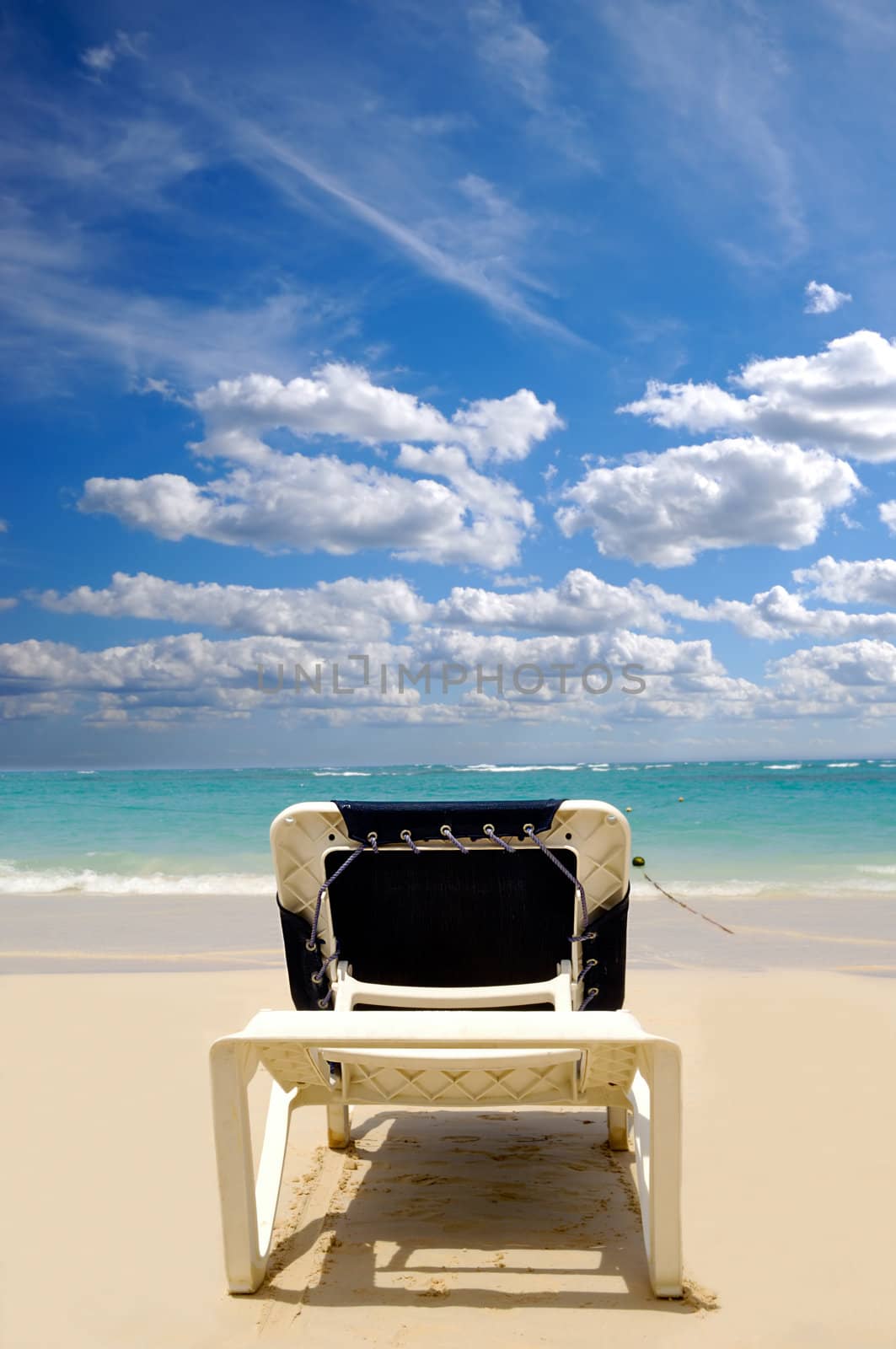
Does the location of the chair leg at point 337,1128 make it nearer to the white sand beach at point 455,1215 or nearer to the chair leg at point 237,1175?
the white sand beach at point 455,1215

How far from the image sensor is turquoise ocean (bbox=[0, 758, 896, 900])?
13102 mm

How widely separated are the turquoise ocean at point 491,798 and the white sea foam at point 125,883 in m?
0.03

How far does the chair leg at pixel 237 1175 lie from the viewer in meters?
2.51

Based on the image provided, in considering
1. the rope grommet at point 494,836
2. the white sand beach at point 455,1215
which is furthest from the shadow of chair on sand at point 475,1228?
the rope grommet at point 494,836

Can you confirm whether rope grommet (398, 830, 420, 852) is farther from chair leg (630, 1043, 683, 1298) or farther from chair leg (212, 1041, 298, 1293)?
chair leg (630, 1043, 683, 1298)

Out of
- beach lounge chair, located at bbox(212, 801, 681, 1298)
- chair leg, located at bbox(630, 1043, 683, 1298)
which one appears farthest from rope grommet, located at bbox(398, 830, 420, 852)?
chair leg, located at bbox(630, 1043, 683, 1298)

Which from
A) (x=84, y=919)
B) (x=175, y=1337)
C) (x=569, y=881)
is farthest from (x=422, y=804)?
(x=84, y=919)

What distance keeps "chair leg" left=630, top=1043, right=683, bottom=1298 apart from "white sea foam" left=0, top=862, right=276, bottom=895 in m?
9.94

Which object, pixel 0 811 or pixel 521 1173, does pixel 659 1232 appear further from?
pixel 0 811

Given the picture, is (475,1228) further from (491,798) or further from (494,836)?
(491,798)

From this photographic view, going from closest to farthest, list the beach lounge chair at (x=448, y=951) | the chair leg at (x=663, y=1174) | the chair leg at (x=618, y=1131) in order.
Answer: the chair leg at (x=663, y=1174), the beach lounge chair at (x=448, y=951), the chair leg at (x=618, y=1131)

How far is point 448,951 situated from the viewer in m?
3.08

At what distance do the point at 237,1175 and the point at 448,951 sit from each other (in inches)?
33.8

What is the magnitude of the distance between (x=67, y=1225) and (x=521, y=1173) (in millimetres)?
1465
